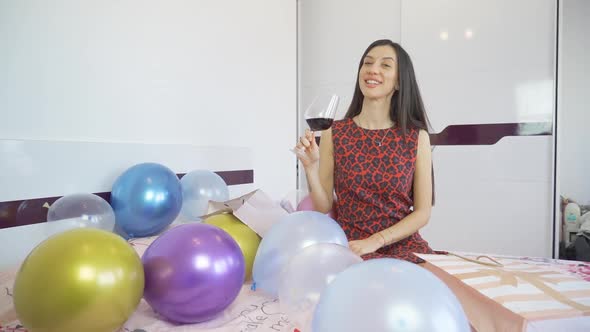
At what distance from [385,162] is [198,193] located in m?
0.95

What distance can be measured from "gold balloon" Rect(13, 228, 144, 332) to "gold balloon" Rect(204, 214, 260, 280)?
0.40 meters

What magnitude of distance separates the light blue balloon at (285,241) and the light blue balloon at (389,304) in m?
0.40

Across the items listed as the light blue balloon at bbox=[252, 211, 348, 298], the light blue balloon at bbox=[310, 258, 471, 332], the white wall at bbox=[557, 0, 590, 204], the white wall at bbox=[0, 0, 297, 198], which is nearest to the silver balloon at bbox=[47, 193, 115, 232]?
the white wall at bbox=[0, 0, 297, 198]

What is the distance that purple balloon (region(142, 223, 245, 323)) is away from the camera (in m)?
0.83

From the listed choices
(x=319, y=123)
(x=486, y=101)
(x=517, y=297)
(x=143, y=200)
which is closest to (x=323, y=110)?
(x=319, y=123)

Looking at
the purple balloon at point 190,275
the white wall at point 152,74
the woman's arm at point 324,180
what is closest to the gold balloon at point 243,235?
the purple balloon at point 190,275

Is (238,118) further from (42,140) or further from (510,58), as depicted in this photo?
(510,58)

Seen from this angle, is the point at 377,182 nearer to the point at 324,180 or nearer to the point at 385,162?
the point at 385,162

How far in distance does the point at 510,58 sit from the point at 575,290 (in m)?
2.48

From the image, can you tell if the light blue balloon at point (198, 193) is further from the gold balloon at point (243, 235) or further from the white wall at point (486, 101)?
the white wall at point (486, 101)

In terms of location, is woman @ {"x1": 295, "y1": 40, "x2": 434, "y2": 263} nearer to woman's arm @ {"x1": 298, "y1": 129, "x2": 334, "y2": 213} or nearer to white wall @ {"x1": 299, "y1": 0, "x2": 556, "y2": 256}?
woman's arm @ {"x1": 298, "y1": 129, "x2": 334, "y2": 213}

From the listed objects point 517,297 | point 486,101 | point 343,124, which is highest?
point 486,101

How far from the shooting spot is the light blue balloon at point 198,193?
180 cm

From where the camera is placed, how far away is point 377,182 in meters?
1.39
